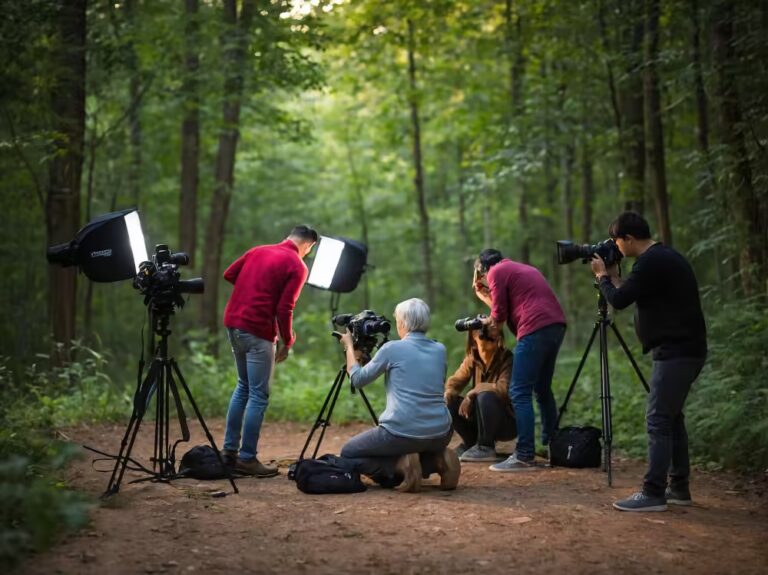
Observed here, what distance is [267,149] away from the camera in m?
21.5

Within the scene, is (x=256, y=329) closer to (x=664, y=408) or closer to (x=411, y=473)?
(x=411, y=473)

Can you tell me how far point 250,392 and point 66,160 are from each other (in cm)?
524

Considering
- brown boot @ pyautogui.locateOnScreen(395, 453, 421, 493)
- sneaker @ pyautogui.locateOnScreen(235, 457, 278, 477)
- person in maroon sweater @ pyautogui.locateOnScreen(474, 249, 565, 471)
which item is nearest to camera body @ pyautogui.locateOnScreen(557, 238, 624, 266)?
person in maroon sweater @ pyautogui.locateOnScreen(474, 249, 565, 471)

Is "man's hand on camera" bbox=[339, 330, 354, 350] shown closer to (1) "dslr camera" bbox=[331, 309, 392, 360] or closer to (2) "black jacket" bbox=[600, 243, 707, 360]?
(1) "dslr camera" bbox=[331, 309, 392, 360]

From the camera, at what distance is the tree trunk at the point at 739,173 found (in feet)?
28.2

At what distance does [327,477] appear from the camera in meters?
6.20

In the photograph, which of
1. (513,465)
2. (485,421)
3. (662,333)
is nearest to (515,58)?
(485,421)

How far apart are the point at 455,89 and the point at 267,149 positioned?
578cm

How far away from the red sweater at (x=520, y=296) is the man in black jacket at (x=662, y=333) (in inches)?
68.5

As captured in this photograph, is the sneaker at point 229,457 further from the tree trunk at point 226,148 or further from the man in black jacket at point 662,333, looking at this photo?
the tree trunk at point 226,148

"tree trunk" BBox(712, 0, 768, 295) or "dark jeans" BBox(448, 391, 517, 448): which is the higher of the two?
"tree trunk" BBox(712, 0, 768, 295)

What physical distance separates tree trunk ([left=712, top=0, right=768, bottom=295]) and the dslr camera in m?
4.38

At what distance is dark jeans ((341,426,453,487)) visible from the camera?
623 centimetres

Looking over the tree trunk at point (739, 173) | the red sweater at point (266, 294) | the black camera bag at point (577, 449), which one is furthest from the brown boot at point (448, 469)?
the tree trunk at point (739, 173)
